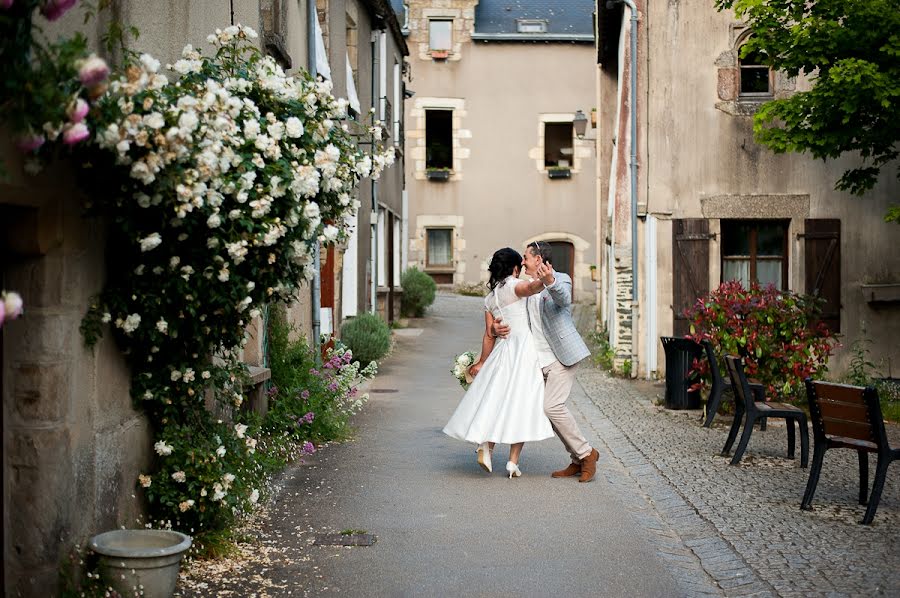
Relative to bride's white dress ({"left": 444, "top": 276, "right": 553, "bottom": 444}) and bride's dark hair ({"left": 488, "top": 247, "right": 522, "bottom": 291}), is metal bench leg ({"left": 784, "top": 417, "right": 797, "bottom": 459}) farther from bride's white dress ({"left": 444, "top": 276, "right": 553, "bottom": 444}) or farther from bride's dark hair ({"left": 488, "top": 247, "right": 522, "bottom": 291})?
bride's dark hair ({"left": 488, "top": 247, "right": 522, "bottom": 291})

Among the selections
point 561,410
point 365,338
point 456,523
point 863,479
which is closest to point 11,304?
point 456,523

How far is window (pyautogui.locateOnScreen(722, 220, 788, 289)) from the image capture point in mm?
15789

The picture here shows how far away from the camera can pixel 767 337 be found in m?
11.7

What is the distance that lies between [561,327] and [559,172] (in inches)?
1006

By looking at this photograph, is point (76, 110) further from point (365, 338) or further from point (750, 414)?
point (365, 338)

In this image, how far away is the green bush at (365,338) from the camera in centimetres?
1636

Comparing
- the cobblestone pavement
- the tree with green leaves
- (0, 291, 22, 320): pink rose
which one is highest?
the tree with green leaves

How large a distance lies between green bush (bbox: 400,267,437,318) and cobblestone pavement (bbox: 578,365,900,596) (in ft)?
46.4

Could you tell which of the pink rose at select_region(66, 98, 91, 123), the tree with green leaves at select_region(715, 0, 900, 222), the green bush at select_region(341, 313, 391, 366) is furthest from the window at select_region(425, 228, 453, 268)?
the pink rose at select_region(66, 98, 91, 123)

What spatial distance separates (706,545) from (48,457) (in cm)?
368

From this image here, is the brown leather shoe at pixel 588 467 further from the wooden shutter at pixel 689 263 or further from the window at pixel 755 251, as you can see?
the window at pixel 755 251

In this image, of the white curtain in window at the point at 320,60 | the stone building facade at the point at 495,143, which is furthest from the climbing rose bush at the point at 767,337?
the stone building facade at the point at 495,143

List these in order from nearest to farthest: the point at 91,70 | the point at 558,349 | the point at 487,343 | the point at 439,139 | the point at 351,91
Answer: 1. the point at 91,70
2. the point at 558,349
3. the point at 487,343
4. the point at 351,91
5. the point at 439,139

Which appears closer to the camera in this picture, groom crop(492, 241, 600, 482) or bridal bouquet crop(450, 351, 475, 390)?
groom crop(492, 241, 600, 482)
